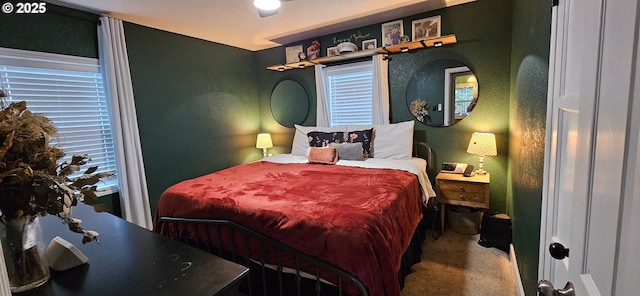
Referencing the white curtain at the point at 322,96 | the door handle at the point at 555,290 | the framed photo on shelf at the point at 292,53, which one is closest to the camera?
the door handle at the point at 555,290

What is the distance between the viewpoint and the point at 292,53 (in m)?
3.97

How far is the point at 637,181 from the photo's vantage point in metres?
0.41

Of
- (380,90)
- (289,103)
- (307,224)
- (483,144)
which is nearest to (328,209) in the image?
(307,224)

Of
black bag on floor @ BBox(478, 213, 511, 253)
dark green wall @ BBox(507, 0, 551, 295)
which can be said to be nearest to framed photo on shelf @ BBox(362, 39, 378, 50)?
dark green wall @ BBox(507, 0, 551, 295)

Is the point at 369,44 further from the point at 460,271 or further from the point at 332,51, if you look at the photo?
the point at 460,271

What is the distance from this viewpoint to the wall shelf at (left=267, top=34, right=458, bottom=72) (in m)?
2.91

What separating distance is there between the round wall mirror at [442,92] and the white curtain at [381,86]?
0.27m

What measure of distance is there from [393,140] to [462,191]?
872mm

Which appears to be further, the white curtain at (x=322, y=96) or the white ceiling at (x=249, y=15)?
the white curtain at (x=322, y=96)

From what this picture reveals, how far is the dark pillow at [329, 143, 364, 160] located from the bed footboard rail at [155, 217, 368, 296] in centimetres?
163

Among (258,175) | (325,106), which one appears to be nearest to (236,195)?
(258,175)

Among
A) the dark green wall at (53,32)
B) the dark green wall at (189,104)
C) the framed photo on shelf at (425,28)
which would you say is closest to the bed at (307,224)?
the dark green wall at (189,104)

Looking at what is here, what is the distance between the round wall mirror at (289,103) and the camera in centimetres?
412

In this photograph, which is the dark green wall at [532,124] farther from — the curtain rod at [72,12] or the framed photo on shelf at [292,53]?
the curtain rod at [72,12]
